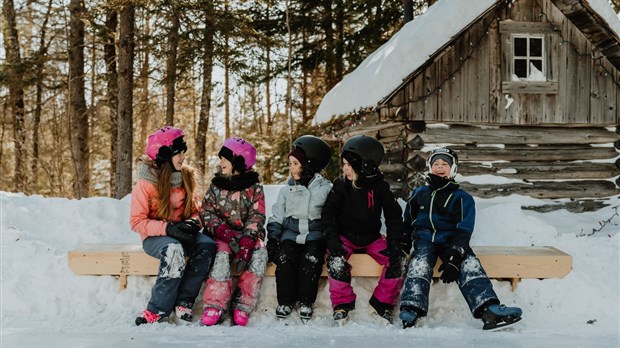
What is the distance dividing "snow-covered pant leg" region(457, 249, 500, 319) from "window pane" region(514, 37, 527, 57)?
6.30 m

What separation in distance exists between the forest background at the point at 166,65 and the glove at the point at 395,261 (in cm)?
790

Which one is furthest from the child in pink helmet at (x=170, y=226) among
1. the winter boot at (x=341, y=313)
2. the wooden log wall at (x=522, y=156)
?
the wooden log wall at (x=522, y=156)

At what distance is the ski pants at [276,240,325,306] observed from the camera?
4684 mm

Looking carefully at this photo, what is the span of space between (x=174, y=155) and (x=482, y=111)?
619 centimetres

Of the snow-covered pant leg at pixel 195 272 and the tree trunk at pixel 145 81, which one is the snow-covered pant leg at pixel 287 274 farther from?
the tree trunk at pixel 145 81

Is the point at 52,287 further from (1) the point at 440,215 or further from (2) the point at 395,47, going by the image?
(2) the point at 395,47

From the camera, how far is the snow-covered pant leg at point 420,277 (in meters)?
4.46

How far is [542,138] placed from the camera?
9.59 metres

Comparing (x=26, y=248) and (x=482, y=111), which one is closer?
(x=26, y=248)

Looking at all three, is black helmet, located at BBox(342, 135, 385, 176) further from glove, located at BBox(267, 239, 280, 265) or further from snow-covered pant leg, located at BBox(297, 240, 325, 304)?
glove, located at BBox(267, 239, 280, 265)

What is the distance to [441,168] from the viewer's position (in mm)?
5008

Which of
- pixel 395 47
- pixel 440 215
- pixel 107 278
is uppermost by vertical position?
pixel 395 47

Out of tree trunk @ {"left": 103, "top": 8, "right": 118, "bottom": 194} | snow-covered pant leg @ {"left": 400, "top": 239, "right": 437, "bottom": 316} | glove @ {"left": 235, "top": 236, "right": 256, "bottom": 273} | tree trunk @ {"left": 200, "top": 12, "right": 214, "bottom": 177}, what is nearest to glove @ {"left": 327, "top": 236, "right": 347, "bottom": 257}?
snow-covered pant leg @ {"left": 400, "top": 239, "right": 437, "bottom": 316}

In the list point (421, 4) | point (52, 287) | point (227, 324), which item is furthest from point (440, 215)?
point (421, 4)
